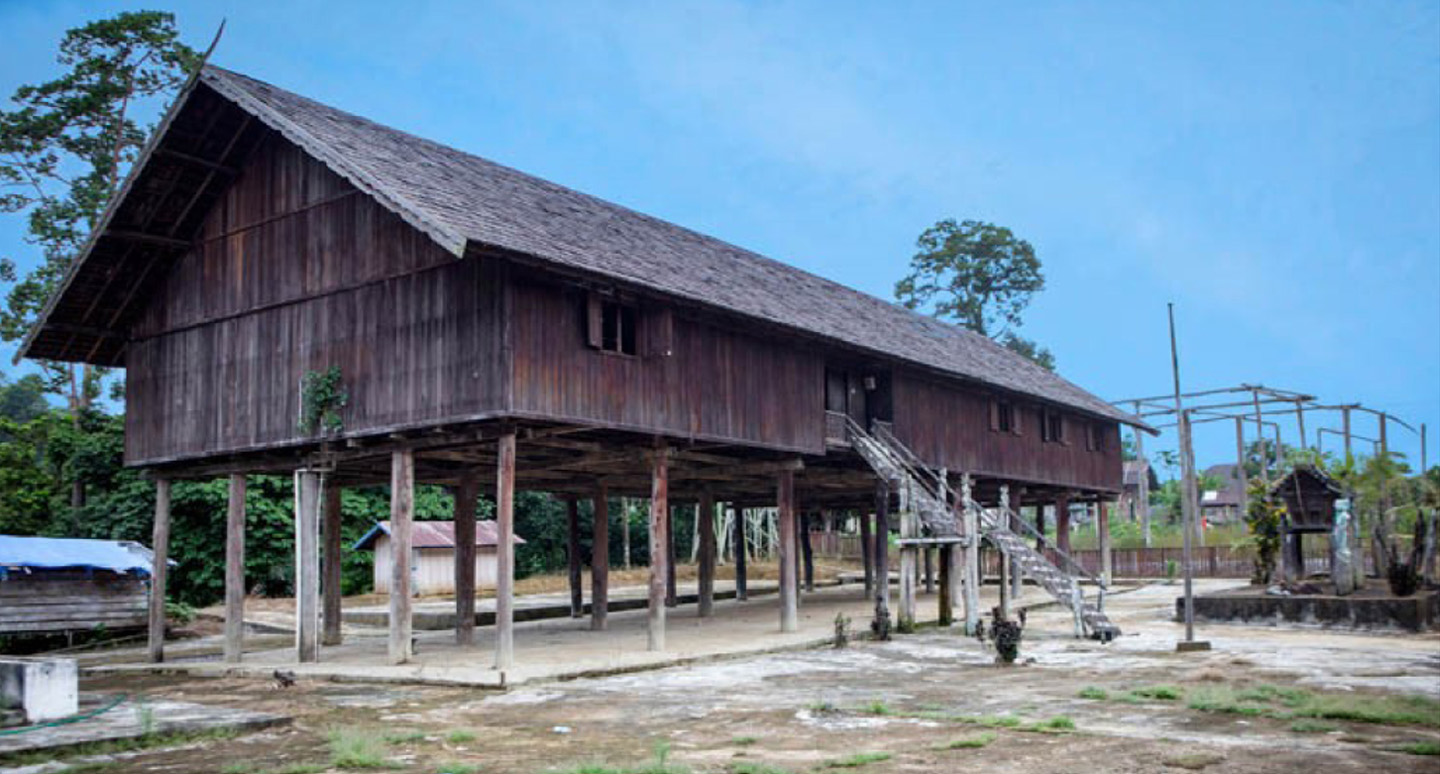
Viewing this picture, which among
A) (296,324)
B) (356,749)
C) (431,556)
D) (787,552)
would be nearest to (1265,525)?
(787,552)

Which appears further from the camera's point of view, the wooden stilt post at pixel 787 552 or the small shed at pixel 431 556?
the small shed at pixel 431 556

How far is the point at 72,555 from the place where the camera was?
2525cm

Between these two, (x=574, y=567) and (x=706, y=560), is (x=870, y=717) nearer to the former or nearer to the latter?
(x=706, y=560)

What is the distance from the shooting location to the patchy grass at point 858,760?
884 centimetres

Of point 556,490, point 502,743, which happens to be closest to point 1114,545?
point 556,490

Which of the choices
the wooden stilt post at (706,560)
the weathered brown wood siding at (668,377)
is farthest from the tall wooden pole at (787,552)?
the wooden stilt post at (706,560)

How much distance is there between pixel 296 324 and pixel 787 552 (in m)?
9.43

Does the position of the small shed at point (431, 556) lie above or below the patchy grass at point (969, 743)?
above

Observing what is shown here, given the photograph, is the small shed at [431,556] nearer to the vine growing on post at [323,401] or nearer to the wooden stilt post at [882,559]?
the wooden stilt post at [882,559]

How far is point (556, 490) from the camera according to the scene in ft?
85.8

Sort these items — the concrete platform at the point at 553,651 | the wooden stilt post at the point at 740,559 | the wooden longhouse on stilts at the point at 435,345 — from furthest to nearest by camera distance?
1. the wooden stilt post at the point at 740,559
2. the wooden longhouse on stilts at the point at 435,345
3. the concrete platform at the point at 553,651

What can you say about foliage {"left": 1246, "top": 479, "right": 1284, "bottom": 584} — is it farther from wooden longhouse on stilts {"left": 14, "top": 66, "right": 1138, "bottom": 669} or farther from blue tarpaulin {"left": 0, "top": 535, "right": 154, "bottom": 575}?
blue tarpaulin {"left": 0, "top": 535, "right": 154, "bottom": 575}

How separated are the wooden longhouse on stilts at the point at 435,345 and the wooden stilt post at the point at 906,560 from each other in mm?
92

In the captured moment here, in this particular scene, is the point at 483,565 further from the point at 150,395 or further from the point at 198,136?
the point at 198,136
